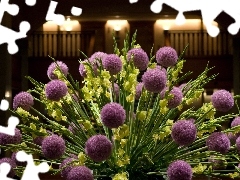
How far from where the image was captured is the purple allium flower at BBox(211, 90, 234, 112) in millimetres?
1301

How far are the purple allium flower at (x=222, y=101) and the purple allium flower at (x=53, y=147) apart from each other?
36 centimetres

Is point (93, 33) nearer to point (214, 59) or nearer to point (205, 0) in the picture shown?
point (214, 59)

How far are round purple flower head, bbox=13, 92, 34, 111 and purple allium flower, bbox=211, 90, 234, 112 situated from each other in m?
0.45

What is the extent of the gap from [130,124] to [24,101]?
27cm

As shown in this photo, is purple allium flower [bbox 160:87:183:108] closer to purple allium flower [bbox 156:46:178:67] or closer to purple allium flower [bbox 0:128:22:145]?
purple allium flower [bbox 156:46:178:67]

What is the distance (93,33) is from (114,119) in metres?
9.62

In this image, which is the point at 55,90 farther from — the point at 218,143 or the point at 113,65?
the point at 218,143

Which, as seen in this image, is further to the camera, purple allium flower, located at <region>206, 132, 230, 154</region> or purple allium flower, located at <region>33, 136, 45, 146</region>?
purple allium flower, located at <region>33, 136, 45, 146</region>

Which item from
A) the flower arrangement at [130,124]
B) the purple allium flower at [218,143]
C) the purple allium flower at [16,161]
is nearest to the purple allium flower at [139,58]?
the flower arrangement at [130,124]

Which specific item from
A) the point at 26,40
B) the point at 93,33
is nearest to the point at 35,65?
the point at 26,40

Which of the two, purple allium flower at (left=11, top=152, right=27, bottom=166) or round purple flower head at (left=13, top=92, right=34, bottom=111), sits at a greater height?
round purple flower head at (left=13, top=92, right=34, bottom=111)

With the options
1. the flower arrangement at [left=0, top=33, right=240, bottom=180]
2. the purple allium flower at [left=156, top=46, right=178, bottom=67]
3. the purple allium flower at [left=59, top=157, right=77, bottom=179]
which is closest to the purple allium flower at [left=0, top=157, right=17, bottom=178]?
the flower arrangement at [left=0, top=33, right=240, bottom=180]

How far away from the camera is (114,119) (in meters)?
1.17

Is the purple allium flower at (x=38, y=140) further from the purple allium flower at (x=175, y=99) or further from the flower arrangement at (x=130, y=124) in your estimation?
the purple allium flower at (x=175, y=99)
